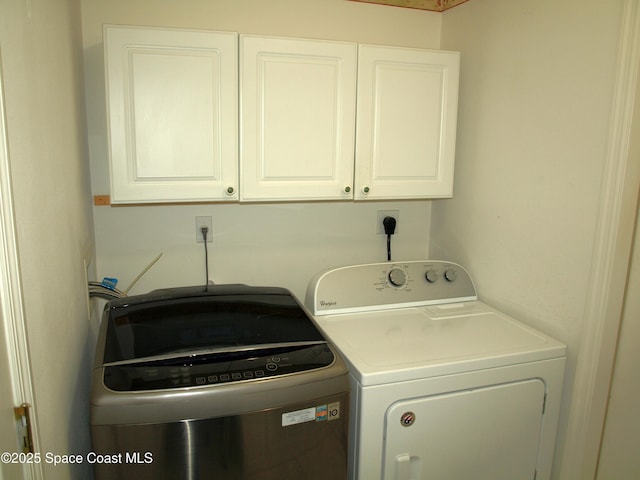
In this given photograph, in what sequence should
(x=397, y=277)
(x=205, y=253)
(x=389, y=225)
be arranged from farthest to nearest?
(x=389, y=225), (x=205, y=253), (x=397, y=277)

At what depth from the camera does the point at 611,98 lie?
1304 mm

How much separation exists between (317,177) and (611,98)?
971 mm

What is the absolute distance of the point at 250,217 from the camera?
196 centimetres

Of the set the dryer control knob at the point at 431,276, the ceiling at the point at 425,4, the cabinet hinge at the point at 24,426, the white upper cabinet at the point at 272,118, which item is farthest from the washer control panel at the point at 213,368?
the ceiling at the point at 425,4

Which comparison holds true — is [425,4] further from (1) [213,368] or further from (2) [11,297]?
(2) [11,297]

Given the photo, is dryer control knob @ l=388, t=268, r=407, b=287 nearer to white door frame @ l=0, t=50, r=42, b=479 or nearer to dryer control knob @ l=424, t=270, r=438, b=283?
dryer control knob @ l=424, t=270, r=438, b=283

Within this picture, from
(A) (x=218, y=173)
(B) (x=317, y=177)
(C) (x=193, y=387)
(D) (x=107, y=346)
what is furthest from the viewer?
(B) (x=317, y=177)

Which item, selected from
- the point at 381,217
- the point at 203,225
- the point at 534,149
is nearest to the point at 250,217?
the point at 203,225

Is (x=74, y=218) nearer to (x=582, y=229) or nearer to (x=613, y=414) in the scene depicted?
(x=582, y=229)

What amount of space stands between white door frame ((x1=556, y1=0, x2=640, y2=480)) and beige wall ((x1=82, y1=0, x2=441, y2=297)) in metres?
0.95

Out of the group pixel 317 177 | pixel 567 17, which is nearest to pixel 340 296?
pixel 317 177

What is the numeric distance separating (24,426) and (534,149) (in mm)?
1686

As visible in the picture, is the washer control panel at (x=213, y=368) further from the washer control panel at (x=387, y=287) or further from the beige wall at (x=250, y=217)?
the beige wall at (x=250, y=217)

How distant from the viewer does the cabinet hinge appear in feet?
2.59
